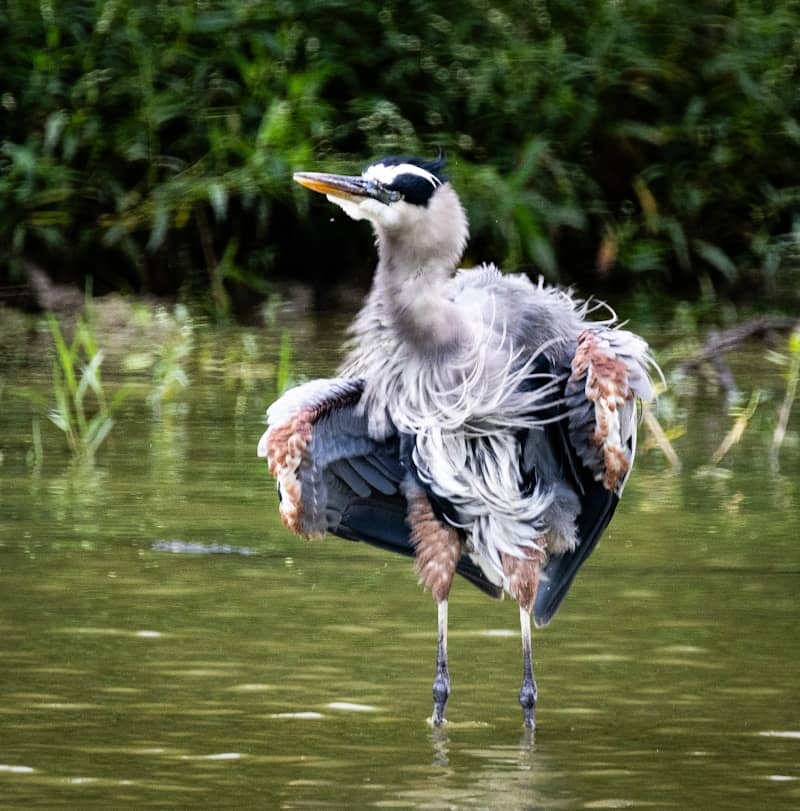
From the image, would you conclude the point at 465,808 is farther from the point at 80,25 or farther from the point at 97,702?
the point at 80,25

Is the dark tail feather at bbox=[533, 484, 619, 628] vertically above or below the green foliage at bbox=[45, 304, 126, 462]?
above

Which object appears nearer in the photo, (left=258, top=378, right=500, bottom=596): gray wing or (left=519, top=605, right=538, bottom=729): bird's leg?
(left=519, top=605, right=538, bottom=729): bird's leg

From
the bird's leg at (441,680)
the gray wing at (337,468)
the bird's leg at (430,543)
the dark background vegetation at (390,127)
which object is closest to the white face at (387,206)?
the gray wing at (337,468)

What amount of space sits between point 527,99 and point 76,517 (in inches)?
219

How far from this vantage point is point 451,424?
5.52 metres

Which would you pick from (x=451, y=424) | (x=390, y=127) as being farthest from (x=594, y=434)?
(x=390, y=127)

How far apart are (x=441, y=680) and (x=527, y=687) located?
20 centimetres

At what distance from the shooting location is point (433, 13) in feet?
39.9

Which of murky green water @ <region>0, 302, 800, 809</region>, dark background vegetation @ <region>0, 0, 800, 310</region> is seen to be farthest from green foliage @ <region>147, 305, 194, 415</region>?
murky green water @ <region>0, 302, 800, 809</region>

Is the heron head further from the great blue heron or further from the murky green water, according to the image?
the murky green water

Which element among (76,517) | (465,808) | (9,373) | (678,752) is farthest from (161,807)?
(9,373)

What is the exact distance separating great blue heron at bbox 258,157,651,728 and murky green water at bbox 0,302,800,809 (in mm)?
287

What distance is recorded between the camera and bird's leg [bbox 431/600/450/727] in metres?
5.08

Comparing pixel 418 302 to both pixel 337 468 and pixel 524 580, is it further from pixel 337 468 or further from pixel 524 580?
pixel 524 580
